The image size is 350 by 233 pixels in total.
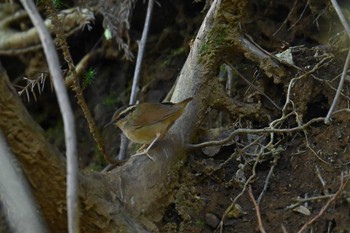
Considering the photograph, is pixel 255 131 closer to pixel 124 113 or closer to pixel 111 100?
pixel 124 113

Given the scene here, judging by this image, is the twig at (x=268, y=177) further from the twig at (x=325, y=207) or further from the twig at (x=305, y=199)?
the twig at (x=325, y=207)

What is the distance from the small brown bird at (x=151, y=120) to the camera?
327 cm

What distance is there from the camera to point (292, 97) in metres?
3.48

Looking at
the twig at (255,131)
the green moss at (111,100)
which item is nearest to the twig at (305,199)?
the twig at (255,131)

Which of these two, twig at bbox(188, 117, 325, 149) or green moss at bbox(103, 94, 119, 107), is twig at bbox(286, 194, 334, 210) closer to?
twig at bbox(188, 117, 325, 149)

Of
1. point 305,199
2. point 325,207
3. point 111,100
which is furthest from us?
point 111,100

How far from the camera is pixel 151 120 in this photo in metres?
3.29

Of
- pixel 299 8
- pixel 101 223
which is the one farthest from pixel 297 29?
pixel 101 223

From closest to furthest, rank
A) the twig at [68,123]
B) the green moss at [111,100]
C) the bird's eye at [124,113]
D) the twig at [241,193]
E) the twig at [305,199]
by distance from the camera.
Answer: the twig at [68,123], the twig at [305,199], the twig at [241,193], the bird's eye at [124,113], the green moss at [111,100]

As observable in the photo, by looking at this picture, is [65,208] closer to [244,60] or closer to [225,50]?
[225,50]

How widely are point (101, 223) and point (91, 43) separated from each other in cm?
257

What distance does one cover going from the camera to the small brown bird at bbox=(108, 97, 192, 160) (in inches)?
129

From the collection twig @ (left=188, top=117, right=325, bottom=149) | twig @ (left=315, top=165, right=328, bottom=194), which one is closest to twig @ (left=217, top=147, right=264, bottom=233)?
twig @ (left=188, top=117, right=325, bottom=149)

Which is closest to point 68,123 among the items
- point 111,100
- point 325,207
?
point 325,207
